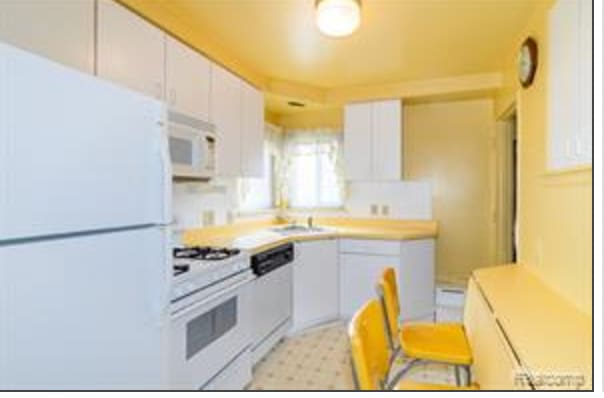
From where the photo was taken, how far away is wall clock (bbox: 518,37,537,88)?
2.12m

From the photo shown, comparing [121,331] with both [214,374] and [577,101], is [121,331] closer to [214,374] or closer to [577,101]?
[214,374]

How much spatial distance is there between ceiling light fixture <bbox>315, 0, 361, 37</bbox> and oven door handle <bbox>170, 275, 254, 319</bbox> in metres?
1.50

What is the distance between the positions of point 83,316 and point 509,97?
3173 mm

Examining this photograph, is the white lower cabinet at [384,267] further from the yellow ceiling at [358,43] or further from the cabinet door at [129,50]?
the cabinet door at [129,50]

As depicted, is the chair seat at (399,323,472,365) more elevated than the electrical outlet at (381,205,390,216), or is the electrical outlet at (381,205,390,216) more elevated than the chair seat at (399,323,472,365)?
the electrical outlet at (381,205,390,216)

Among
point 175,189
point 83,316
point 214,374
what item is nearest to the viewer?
point 83,316

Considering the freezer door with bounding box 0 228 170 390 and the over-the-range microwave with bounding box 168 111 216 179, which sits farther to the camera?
the over-the-range microwave with bounding box 168 111 216 179

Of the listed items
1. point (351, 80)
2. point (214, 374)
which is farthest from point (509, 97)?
point (214, 374)

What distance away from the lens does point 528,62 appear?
218 cm

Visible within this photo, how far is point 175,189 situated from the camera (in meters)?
2.72

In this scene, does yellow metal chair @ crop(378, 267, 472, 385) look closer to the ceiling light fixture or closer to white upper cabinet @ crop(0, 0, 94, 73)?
the ceiling light fixture

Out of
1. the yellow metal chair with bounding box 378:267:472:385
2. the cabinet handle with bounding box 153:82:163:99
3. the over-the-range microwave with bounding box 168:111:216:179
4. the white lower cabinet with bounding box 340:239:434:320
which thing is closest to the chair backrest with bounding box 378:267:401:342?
the yellow metal chair with bounding box 378:267:472:385

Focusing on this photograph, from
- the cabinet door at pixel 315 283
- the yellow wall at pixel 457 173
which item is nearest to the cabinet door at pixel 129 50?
the cabinet door at pixel 315 283

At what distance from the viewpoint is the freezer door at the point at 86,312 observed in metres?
0.84
